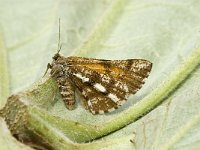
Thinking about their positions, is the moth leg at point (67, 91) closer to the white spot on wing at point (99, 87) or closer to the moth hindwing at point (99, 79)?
the moth hindwing at point (99, 79)

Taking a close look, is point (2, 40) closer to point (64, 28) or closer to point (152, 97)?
point (64, 28)

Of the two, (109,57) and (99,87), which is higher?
(109,57)

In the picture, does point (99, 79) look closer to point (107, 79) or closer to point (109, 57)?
point (107, 79)

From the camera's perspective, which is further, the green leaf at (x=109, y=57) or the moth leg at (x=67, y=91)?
the moth leg at (x=67, y=91)

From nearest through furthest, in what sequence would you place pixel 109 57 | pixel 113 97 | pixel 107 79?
pixel 113 97 < pixel 107 79 < pixel 109 57

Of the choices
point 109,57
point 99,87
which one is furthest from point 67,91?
point 109,57

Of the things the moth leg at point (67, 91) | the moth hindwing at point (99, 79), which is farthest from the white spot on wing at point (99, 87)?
the moth leg at point (67, 91)

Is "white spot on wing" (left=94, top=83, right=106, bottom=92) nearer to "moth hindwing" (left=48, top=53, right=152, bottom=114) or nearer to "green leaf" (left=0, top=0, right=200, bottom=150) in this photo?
"moth hindwing" (left=48, top=53, right=152, bottom=114)

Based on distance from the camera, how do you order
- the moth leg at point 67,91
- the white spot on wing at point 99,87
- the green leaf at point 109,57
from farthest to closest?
the white spot on wing at point 99,87 < the moth leg at point 67,91 < the green leaf at point 109,57

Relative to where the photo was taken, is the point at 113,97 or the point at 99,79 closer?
the point at 113,97

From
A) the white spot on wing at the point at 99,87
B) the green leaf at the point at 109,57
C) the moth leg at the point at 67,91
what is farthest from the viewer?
the white spot on wing at the point at 99,87
